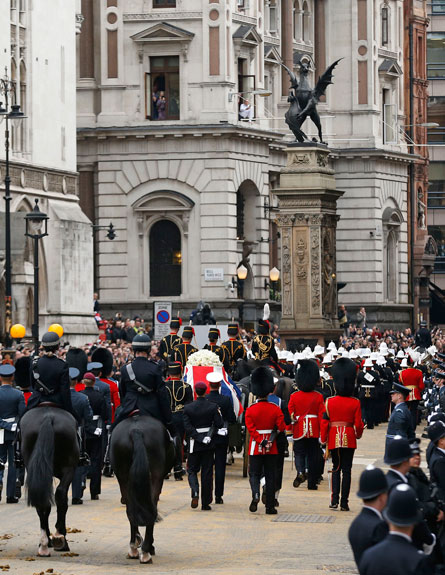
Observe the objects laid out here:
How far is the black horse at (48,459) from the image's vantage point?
19.3 m

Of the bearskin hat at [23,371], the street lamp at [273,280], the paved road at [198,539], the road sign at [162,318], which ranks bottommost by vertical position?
the paved road at [198,539]

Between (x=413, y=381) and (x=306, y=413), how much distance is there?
9120mm

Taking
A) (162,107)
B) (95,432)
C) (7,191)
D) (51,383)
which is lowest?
(95,432)

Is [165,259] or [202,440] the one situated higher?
[165,259]

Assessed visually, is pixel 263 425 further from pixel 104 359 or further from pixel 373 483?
pixel 373 483

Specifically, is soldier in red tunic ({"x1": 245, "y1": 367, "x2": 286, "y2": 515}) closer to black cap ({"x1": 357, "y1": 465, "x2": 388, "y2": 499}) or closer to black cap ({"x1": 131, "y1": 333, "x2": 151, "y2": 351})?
black cap ({"x1": 131, "y1": 333, "x2": 151, "y2": 351})

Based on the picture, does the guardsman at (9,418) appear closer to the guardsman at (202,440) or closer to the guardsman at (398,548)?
the guardsman at (202,440)

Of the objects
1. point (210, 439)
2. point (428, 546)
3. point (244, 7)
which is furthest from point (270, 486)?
point (244, 7)

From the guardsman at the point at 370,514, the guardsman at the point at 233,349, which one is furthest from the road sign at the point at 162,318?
the guardsman at the point at 370,514

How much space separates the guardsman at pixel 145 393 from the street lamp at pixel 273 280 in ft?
161

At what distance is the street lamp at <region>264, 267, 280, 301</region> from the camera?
6944 centimetres

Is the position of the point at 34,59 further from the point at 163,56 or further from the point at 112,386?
the point at 112,386

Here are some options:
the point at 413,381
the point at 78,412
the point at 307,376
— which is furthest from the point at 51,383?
the point at 413,381

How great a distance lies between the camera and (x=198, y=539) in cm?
2106
